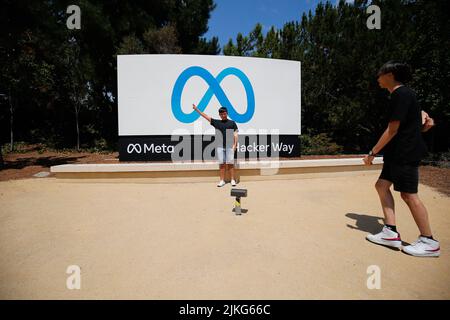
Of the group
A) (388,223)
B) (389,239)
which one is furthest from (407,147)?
(389,239)

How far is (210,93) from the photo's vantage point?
848 centimetres

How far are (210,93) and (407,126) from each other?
6.68 meters

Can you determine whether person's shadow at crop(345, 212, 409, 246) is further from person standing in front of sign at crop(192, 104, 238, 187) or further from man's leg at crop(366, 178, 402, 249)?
person standing in front of sign at crop(192, 104, 238, 187)

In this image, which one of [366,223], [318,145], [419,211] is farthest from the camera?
[318,145]

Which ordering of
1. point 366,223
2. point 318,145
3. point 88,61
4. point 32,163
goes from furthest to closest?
Result: point 88,61
point 318,145
point 32,163
point 366,223

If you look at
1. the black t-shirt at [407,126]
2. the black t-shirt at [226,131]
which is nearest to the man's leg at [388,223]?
the black t-shirt at [407,126]

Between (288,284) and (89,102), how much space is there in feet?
55.5

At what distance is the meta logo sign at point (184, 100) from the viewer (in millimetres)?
8234

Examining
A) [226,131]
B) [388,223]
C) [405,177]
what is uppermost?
[226,131]

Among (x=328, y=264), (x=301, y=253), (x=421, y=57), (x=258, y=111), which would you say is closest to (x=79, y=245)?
(x=301, y=253)

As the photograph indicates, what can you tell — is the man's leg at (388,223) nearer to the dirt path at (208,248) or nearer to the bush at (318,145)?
the dirt path at (208,248)

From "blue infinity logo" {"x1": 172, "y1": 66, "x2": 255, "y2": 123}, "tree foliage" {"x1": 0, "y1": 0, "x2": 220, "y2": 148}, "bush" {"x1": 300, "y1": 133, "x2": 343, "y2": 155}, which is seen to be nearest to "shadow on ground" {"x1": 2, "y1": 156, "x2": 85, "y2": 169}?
"tree foliage" {"x1": 0, "y1": 0, "x2": 220, "y2": 148}

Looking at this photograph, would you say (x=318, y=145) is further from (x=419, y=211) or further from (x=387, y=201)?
(x=419, y=211)

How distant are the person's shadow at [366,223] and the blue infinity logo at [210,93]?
5.55 m
